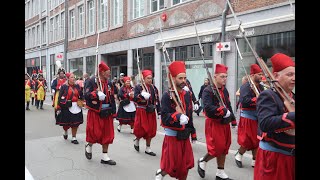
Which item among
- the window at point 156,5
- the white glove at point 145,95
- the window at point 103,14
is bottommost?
the white glove at point 145,95

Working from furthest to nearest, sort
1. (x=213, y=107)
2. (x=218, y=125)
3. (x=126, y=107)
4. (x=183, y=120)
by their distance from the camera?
(x=126, y=107) → (x=218, y=125) → (x=213, y=107) → (x=183, y=120)

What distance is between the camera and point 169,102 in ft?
13.9

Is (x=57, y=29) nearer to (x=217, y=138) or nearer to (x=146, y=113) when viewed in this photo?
(x=146, y=113)

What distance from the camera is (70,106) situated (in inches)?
321

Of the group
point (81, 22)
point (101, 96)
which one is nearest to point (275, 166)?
point (101, 96)

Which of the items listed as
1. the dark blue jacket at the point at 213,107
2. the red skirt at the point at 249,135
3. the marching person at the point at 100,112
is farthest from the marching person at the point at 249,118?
the marching person at the point at 100,112

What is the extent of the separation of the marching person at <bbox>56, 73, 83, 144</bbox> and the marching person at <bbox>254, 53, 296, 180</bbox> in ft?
19.7

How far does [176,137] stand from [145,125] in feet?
9.13

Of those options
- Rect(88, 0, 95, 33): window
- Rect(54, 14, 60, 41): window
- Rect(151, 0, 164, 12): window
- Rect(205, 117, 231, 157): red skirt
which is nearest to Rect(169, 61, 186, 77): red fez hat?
Rect(205, 117, 231, 157): red skirt

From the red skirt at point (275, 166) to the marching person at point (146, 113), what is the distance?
3969 millimetres

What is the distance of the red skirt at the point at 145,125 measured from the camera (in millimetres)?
6902

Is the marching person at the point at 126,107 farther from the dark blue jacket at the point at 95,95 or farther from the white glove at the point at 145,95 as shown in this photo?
the dark blue jacket at the point at 95,95
